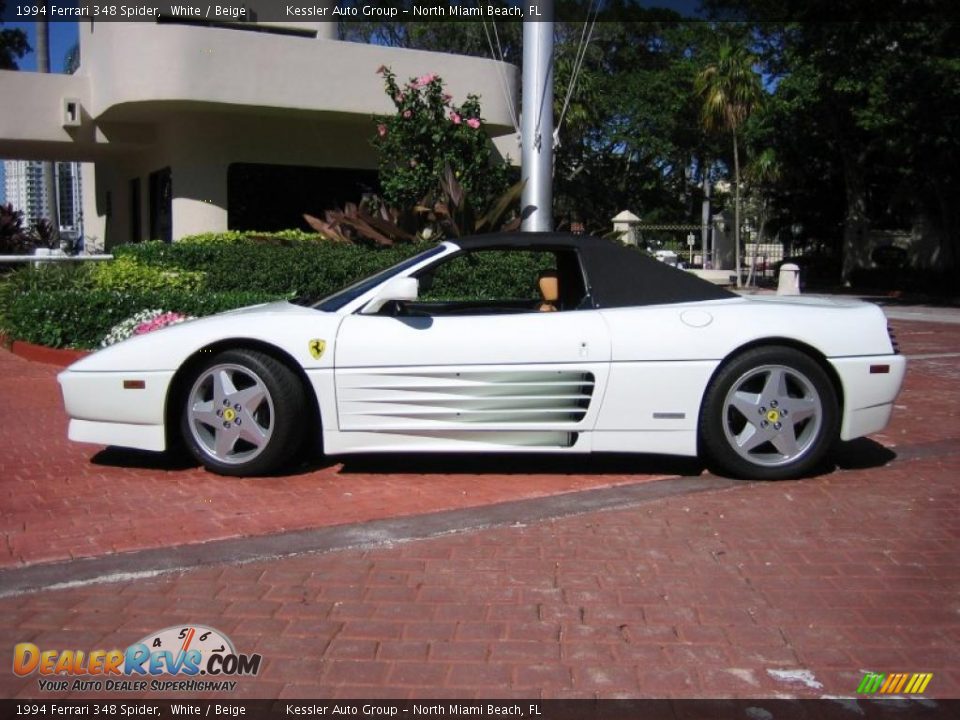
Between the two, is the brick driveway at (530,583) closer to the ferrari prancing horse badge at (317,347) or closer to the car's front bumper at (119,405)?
the car's front bumper at (119,405)

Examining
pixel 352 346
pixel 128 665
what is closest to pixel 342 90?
pixel 352 346

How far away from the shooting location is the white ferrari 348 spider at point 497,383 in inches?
202

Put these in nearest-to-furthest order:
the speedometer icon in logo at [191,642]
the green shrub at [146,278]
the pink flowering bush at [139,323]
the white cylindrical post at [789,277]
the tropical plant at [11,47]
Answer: the speedometer icon in logo at [191,642] → the pink flowering bush at [139,323] → the green shrub at [146,278] → the white cylindrical post at [789,277] → the tropical plant at [11,47]

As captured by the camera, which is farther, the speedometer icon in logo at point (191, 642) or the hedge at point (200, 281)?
the hedge at point (200, 281)

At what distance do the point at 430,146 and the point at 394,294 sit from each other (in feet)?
27.0

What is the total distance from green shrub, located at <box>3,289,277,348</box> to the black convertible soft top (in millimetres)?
4669

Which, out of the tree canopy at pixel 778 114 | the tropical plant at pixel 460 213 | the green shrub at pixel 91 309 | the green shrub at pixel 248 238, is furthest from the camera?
the tree canopy at pixel 778 114

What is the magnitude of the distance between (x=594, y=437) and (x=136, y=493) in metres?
2.47

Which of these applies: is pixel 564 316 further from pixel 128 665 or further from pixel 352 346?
pixel 128 665

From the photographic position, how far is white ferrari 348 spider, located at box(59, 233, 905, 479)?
513 centimetres

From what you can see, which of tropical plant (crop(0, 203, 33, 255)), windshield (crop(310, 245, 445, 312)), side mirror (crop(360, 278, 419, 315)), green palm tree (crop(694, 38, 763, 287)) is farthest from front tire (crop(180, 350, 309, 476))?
green palm tree (crop(694, 38, 763, 287))

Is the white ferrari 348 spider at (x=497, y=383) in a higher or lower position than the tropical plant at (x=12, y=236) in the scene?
lower

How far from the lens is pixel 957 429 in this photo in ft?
22.5

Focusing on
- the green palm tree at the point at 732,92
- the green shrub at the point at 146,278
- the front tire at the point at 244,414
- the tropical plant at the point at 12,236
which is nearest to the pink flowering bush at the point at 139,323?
the green shrub at the point at 146,278
